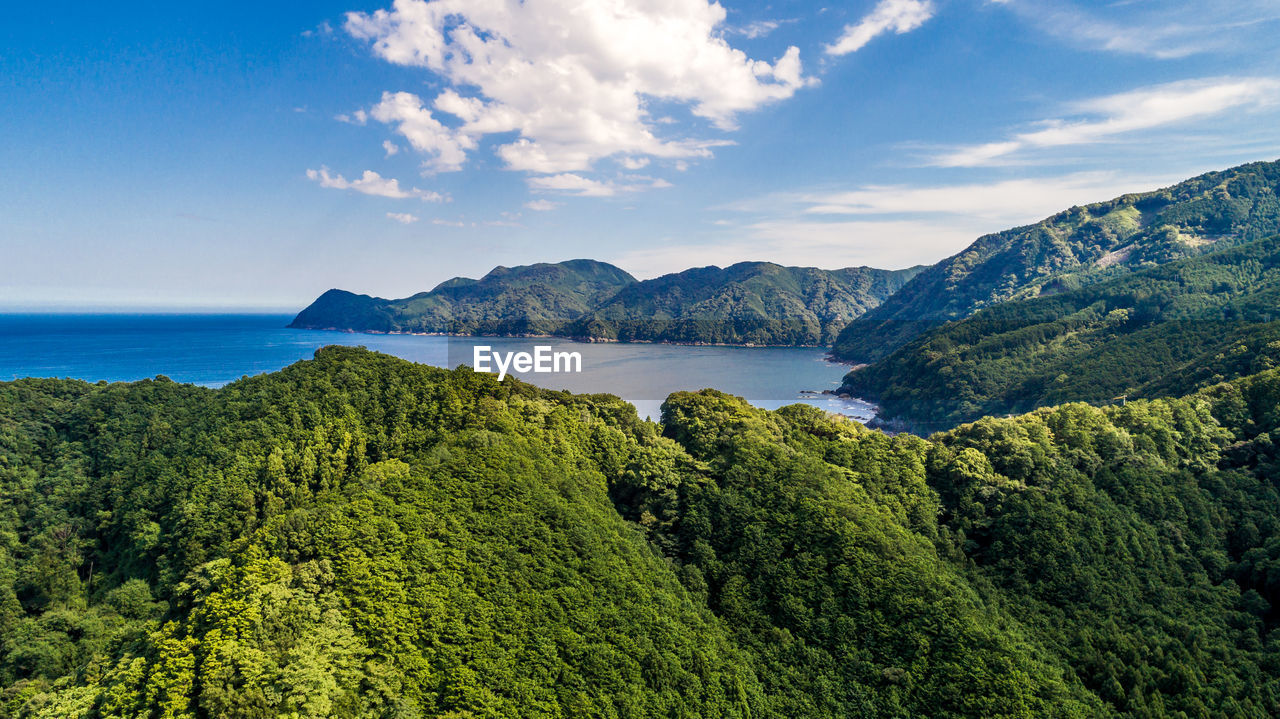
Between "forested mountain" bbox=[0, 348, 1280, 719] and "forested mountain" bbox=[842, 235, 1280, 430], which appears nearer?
"forested mountain" bbox=[0, 348, 1280, 719]

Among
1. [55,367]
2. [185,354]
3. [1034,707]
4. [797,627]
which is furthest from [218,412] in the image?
[185,354]

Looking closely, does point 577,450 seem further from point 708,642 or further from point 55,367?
point 55,367

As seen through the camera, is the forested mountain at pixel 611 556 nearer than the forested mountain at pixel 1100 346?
Yes

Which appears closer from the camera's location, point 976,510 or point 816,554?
point 816,554
